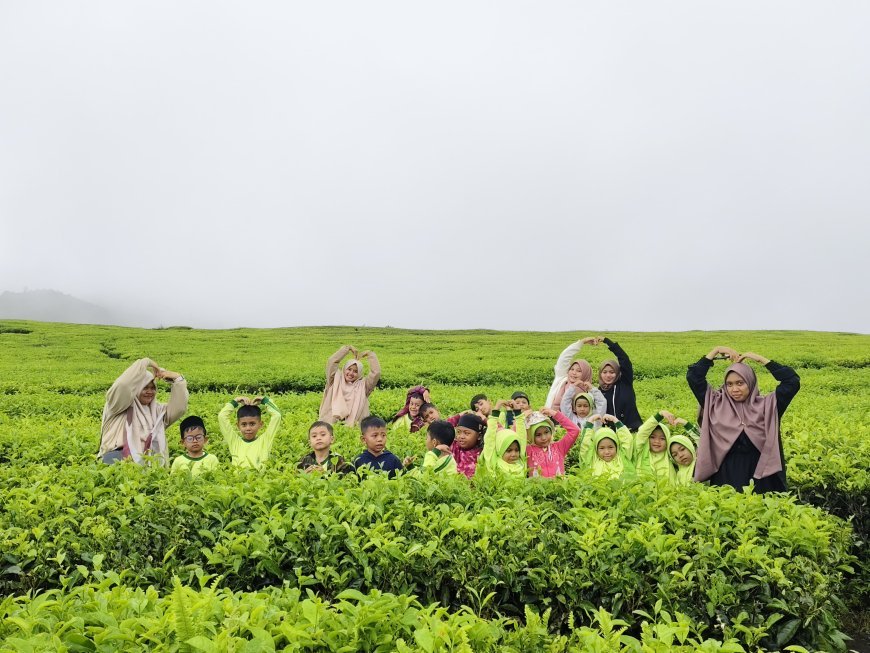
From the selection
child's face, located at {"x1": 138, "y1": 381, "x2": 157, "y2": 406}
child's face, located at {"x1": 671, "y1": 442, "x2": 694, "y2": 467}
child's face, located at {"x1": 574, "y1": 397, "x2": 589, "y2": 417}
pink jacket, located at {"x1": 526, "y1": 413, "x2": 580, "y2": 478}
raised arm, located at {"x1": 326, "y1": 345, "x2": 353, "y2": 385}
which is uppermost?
raised arm, located at {"x1": 326, "y1": 345, "x2": 353, "y2": 385}

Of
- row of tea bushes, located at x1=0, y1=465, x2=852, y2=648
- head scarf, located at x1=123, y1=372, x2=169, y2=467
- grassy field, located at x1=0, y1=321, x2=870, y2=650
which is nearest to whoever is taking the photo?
grassy field, located at x1=0, y1=321, x2=870, y2=650

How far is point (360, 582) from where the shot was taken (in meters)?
3.53

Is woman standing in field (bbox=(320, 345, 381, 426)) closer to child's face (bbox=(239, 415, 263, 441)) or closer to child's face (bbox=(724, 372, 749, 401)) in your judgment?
child's face (bbox=(239, 415, 263, 441))

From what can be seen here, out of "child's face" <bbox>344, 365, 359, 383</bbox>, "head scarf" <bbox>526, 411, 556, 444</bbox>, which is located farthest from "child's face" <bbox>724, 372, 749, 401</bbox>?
"child's face" <bbox>344, 365, 359, 383</bbox>

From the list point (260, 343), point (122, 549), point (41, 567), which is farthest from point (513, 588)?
point (260, 343)

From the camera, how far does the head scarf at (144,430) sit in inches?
250

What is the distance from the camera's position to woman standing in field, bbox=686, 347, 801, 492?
5.76 metres

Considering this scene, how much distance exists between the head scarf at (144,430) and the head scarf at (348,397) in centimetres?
291

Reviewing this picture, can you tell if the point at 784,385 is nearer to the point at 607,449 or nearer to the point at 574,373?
the point at 607,449

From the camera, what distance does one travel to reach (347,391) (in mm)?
9359

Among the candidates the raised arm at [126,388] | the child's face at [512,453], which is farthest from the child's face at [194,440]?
the child's face at [512,453]

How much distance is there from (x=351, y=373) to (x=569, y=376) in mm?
3367

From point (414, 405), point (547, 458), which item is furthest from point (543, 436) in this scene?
point (414, 405)

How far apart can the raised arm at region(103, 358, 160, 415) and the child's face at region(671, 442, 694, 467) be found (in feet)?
18.7
